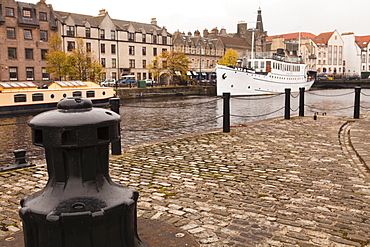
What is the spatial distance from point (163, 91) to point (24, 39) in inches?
762

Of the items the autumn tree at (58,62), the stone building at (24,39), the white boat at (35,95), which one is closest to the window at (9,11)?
the stone building at (24,39)

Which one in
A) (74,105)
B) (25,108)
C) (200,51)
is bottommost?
(25,108)

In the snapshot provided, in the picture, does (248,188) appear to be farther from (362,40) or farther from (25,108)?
(362,40)

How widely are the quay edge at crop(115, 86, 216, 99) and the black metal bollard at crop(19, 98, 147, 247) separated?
40597mm

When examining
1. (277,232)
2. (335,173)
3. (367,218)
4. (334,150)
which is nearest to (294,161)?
(335,173)

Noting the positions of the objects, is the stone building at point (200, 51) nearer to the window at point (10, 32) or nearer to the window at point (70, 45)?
the window at point (70, 45)

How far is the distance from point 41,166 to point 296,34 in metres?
114

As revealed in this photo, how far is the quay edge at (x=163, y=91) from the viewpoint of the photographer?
44.3 m

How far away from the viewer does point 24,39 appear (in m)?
46.7

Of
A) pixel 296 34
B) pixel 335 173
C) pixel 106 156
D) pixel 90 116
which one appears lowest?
pixel 335 173

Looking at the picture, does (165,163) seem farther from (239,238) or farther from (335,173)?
(239,238)

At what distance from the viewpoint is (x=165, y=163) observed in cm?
731

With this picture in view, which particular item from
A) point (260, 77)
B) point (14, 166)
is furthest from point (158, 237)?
point (260, 77)

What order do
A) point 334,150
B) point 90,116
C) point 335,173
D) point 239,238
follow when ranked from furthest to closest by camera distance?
1. point 334,150
2. point 335,173
3. point 239,238
4. point 90,116
